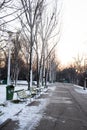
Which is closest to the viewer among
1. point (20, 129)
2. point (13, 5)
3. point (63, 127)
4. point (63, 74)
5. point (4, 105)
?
point (20, 129)

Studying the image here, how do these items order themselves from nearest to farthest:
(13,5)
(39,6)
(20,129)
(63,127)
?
(20,129) < (63,127) < (13,5) < (39,6)

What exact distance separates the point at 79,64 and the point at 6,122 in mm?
79060

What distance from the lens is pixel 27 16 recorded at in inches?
1164

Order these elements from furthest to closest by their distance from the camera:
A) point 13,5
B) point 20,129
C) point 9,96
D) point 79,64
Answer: point 79,64 < point 9,96 < point 13,5 < point 20,129

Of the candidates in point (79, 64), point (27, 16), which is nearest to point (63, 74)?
point (79, 64)

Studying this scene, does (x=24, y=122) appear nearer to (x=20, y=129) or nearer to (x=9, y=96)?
(x=20, y=129)

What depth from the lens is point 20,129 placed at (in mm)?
10969

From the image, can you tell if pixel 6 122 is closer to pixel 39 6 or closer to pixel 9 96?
pixel 9 96

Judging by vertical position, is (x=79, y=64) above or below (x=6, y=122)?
above

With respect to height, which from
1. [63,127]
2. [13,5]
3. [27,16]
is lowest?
[63,127]

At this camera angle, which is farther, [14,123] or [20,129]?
[14,123]

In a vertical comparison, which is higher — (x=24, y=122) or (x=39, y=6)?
(x=39, y=6)

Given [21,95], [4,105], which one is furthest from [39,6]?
[4,105]

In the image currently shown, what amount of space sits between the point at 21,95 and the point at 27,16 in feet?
34.0
